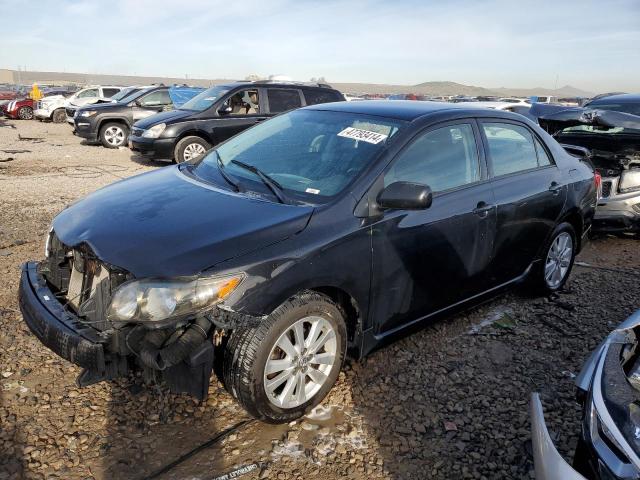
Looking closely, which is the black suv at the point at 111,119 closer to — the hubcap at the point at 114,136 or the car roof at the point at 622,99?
the hubcap at the point at 114,136

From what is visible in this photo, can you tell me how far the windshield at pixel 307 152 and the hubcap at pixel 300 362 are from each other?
2.36 feet

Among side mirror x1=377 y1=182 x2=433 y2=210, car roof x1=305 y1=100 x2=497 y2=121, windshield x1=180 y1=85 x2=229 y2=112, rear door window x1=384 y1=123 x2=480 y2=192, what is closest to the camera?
side mirror x1=377 y1=182 x2=433 y2=210

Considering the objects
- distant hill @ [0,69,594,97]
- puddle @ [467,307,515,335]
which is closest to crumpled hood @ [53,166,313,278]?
puddle @ [467,307,515,335]

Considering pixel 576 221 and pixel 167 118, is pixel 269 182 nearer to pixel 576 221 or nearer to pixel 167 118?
pixel 576 221

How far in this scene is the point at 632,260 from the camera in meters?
5.88

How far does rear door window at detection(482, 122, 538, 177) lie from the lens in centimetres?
378

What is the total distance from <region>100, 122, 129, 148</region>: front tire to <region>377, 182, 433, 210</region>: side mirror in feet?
41.7

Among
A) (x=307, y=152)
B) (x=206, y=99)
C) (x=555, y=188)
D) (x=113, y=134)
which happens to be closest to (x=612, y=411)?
(x=307, y=152)

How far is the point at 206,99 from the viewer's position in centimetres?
1062

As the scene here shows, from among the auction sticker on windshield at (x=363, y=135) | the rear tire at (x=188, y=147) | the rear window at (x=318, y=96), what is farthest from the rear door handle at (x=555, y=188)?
the rear tire at (x=188, y=147)

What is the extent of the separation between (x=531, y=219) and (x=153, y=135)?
807 cm

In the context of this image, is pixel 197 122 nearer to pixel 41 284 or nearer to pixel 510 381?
pixel 41 284

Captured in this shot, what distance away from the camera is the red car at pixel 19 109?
2364 cm

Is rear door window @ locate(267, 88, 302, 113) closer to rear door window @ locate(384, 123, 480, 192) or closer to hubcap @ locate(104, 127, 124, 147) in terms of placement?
hubcap @ locate(104, 127, 124, 147)
